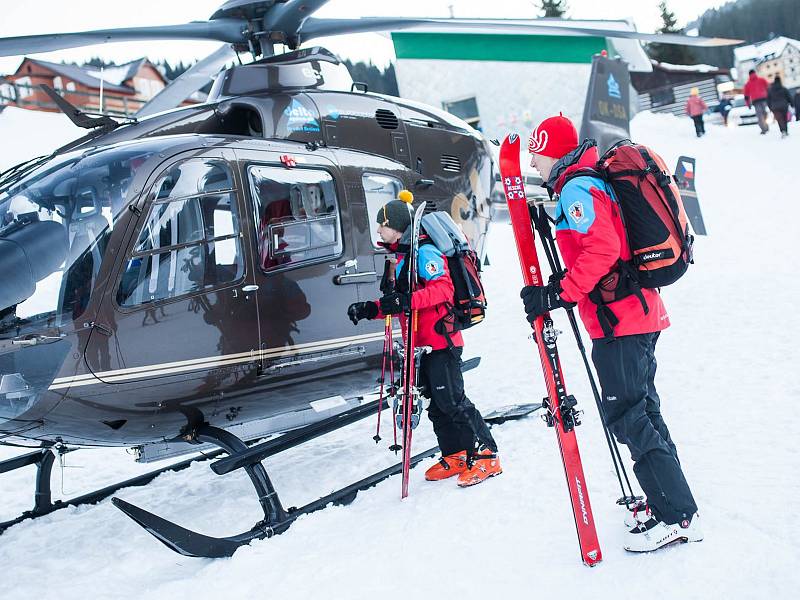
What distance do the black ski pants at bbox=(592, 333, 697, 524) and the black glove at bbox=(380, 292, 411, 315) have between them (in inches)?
56.8

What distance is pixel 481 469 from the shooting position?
4.74 metres

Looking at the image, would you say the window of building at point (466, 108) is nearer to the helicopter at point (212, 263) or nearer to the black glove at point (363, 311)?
the helicopter at point (212, 263)

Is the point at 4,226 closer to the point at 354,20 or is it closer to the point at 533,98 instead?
the point at 354,20

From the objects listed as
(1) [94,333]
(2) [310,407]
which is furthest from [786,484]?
(1) [94,333]

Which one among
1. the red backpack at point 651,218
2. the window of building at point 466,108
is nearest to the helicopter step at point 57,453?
the red backpack at point 651,218

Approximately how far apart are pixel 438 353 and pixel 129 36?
3169 millimetres

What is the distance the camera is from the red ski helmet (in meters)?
3.49

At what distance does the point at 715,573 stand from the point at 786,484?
3.61 ft

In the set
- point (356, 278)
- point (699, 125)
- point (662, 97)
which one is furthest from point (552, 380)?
point (662, 97)

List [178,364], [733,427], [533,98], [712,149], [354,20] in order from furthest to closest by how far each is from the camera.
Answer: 1. [533,98]
2. [712,149]
3. [354,20]
4. [733,427]
5. [178,364]

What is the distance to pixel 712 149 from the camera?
23.3 meters

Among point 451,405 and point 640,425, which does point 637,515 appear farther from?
point 451,405

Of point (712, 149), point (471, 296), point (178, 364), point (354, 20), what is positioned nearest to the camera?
point (178, 364)

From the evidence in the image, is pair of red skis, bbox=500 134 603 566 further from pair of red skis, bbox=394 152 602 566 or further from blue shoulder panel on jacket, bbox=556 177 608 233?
blue shoulder panel on jacket, bbox=556 177 608 233
